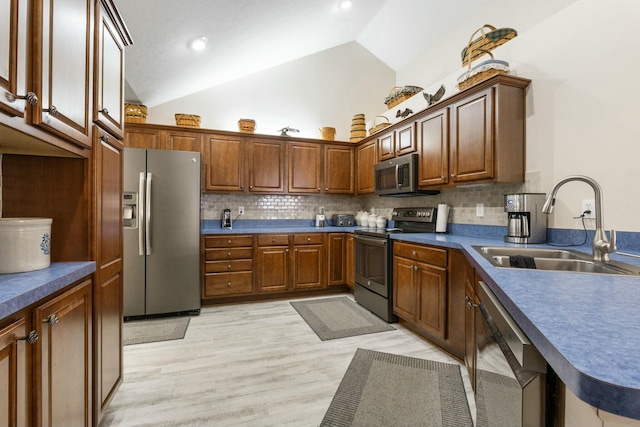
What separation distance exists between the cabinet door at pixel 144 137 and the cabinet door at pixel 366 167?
→ 254 centimetres

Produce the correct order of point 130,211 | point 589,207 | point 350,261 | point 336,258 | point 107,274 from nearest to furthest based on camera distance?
point 107,274
point 589,207
point 130,211
point 350,261
point 336,258

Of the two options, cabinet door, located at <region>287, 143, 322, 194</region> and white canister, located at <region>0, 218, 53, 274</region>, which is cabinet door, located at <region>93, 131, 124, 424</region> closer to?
white canister, located at <region>0, 218, 53, 274</region>

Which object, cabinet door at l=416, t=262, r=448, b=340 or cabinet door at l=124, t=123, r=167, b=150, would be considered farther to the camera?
cabinet door at l=124, t=123, r=167, b=150

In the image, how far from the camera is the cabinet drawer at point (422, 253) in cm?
247

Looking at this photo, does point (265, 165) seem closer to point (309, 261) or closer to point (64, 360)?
point (309, 261)

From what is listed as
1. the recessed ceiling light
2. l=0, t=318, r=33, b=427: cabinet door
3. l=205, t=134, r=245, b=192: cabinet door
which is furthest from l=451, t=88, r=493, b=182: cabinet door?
l=0, t=318, r=33, b=427: cabinet door

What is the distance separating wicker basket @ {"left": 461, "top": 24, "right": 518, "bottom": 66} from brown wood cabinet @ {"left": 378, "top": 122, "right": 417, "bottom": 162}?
787mm

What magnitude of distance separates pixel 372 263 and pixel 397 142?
1.40 m

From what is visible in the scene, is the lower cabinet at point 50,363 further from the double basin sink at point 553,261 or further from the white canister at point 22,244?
the double basin sink at point 553,261

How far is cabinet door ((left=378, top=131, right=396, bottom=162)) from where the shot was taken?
3729 millimetres

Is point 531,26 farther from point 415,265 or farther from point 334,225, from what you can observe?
point 334,225

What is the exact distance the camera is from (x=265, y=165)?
166 inches

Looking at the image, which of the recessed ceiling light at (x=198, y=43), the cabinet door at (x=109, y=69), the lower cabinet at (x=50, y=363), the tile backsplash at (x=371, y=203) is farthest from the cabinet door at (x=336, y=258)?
the lower cabinet at (x=50, y=363)

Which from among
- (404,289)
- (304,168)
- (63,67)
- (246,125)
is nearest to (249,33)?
(246,125)
